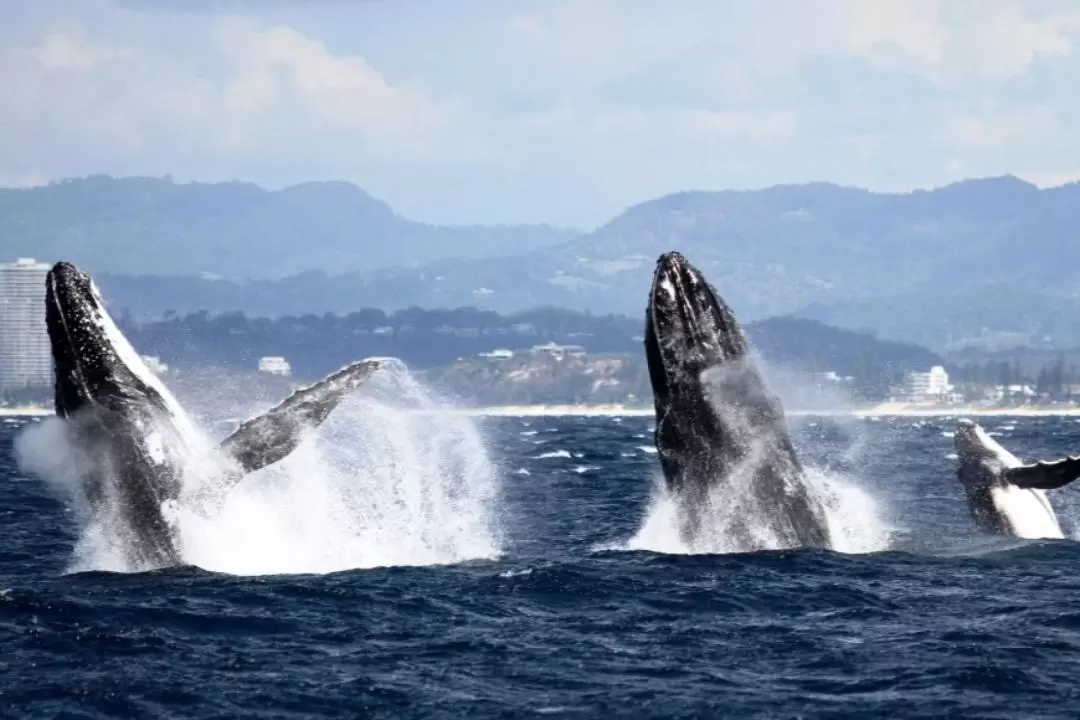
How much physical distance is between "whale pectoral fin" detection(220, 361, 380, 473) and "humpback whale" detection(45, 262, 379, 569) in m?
0.01

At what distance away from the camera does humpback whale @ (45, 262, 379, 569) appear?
741 inches

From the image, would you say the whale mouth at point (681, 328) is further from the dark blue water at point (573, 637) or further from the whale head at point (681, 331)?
the dark blue water at point (573, 637)

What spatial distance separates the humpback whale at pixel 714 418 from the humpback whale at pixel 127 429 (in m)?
4.18

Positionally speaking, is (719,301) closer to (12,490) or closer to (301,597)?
(301,597)

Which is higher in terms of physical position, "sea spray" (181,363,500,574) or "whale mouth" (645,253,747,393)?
"whale mouth" (645,253,747,393)

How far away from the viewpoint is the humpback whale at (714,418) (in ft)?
62.6

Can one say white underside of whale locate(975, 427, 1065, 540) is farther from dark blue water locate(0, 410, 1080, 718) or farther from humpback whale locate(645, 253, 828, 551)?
humpback whale locate(645, 253, 828, 551)

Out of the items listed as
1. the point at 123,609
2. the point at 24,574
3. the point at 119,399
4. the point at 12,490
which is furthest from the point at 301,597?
the point at 12,490

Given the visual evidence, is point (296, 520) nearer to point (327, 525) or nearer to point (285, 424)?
point (327, 525)

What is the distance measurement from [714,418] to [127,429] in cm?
700

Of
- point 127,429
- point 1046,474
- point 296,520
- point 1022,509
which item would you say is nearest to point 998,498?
point 1022,509

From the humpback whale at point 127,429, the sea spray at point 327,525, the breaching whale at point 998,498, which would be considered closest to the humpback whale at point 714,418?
the sea spray at point 327,525

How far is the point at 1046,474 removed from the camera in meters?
20.1

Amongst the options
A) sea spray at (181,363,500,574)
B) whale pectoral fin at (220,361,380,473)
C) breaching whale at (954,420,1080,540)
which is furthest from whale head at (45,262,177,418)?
breaching whale at (954,420,1080,540)
